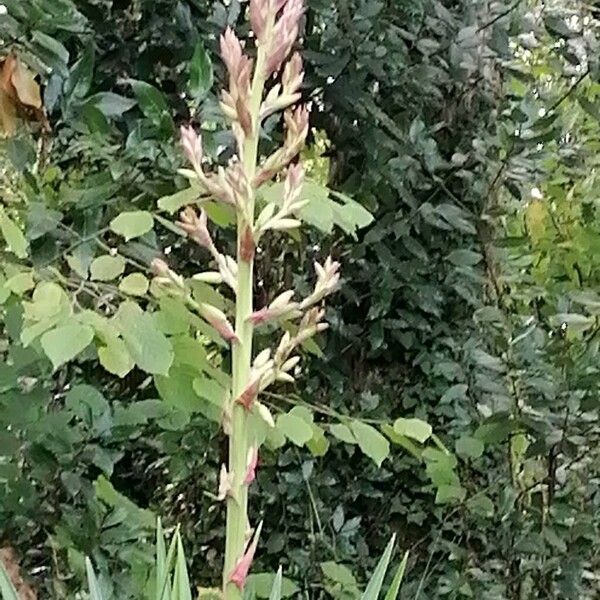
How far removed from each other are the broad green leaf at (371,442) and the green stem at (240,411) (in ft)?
1.75

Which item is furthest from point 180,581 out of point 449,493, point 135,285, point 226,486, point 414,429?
point 449,493

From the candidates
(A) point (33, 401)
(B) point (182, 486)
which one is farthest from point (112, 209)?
(B) point (182, 486)

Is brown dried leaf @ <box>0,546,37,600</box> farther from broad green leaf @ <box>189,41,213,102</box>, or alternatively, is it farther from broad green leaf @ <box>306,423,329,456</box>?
broad green leaf @ <box>189,41,213,102</box>

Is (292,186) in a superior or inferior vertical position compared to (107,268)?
superior

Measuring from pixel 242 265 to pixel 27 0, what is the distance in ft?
2.03

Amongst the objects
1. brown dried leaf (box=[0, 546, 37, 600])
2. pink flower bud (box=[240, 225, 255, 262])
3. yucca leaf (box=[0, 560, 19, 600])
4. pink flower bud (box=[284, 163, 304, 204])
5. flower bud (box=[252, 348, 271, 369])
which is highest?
pink flower bud (box=[284, 163, 304, 204])

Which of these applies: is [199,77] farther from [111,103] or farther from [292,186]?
[292,186]

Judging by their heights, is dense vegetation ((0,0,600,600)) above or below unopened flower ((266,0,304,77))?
below

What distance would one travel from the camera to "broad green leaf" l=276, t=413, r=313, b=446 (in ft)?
3.26

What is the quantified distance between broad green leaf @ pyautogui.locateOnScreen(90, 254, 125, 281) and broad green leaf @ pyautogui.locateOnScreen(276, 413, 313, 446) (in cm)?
22

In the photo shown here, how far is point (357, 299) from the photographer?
151 cm

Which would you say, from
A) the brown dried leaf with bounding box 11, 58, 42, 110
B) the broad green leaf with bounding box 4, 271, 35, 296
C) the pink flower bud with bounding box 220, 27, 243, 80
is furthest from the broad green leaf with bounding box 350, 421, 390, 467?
the pink flower bud with bounding box 220, 27, 243, 80

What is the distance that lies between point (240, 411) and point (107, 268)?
0.49m

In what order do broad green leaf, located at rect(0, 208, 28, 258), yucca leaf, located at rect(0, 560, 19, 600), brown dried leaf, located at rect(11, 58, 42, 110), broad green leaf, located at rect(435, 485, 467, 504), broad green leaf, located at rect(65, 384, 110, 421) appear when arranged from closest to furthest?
yucca leaf, located at rect(0, 560, 19, 600), broad green leaf, located at rect(0, 208, 28, 258), brown dried leaf, located at rect(11, 58, 42, 110), broad green leaf, located at rect(65, 384, 110, 421), broad green leaf, located at rect(435, 485, 467, 504)
